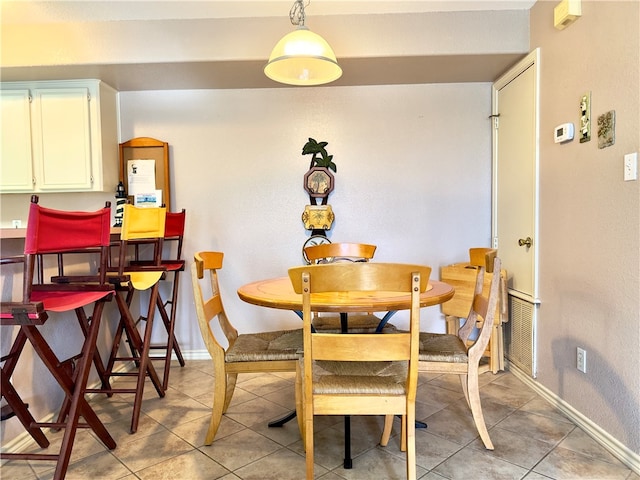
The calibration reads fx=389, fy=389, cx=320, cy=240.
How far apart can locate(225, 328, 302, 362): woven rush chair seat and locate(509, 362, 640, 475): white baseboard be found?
61.6 inches

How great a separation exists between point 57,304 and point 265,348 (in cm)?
94

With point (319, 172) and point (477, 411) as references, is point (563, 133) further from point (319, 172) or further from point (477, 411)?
point (319, 172)

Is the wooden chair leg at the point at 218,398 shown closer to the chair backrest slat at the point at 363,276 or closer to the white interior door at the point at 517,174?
the chair backrest slat at the point at 363,276

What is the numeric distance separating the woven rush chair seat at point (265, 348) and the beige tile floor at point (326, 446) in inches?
18.2

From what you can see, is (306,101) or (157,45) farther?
(306,101)

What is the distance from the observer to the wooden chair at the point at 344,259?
93.7 inches

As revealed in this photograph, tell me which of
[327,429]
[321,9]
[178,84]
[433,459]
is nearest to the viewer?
[433,459]

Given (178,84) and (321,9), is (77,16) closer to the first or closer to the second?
(178,84)

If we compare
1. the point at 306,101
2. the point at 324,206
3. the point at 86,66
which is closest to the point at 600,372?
the point at 324,206


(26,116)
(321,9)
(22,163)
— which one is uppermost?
(321,9)

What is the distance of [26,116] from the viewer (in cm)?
307

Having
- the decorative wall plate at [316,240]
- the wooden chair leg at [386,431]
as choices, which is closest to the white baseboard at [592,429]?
the wooden chair leg at [386,431]

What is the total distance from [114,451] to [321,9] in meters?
2.93

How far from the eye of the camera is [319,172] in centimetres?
326
